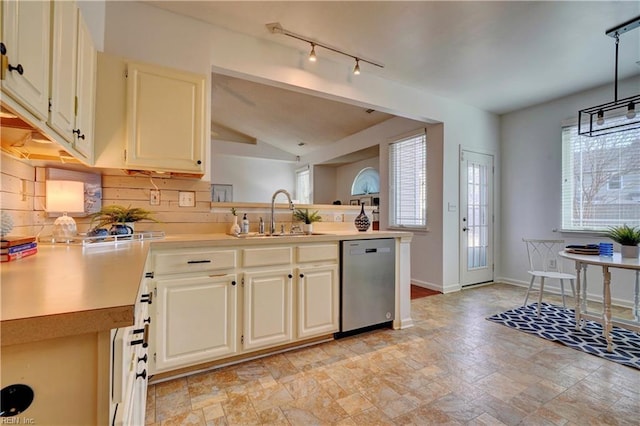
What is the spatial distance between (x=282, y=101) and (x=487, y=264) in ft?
14.3

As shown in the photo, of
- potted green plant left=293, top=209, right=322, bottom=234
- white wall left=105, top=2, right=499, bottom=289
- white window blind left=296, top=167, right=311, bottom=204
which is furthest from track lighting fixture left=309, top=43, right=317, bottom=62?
white window blind left=296, top=167, right=311, bottom=204

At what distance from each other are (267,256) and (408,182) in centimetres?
322

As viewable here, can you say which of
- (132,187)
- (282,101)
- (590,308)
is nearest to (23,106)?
(132,187)

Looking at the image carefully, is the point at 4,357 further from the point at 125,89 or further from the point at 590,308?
the point at 590,308

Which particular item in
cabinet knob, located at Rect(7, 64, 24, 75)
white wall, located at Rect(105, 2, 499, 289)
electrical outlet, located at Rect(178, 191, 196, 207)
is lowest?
electrical outlet, located at Rect(178, 191, 196, 207)

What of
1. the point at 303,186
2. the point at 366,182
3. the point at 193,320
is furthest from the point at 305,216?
the point at 303,186

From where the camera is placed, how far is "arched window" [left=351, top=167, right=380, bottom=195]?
20.9 ft

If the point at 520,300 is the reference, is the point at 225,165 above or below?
above

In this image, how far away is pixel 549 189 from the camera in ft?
13.2

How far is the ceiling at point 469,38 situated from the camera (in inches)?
90.4

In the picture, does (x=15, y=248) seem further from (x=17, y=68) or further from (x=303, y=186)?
(x=303, y=186)

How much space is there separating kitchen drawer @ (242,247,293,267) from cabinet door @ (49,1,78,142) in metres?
1.16

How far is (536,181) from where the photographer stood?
165 inches

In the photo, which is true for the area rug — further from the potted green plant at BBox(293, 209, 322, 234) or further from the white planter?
the potted green plant at BBox(293, 209, 322, 234)
